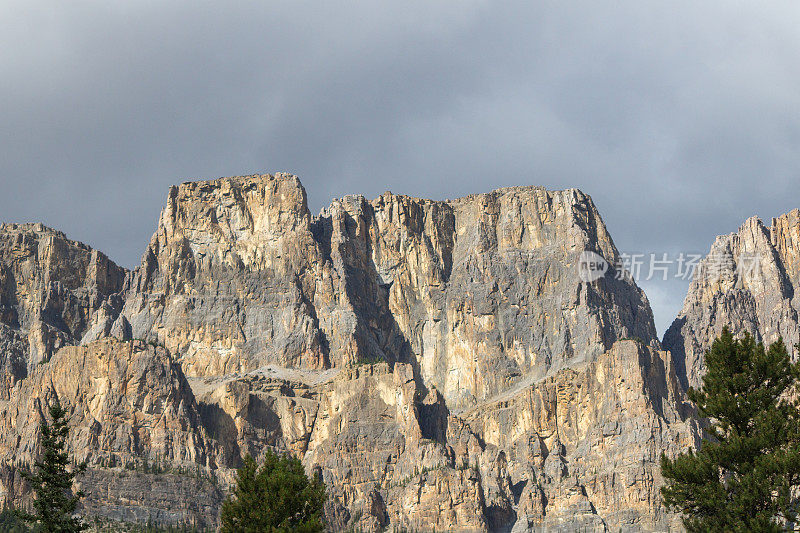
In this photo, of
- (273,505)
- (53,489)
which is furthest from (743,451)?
(53,489)

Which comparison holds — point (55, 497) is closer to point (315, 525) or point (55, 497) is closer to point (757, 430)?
point (315, 525)

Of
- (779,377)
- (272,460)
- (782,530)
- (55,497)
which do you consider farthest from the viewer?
(55,497)

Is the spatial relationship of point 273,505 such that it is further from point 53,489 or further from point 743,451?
point 743,451

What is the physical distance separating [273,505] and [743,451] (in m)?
34.6

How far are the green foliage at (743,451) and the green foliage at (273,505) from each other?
86.6 ft

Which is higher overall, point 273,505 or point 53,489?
point 53,489

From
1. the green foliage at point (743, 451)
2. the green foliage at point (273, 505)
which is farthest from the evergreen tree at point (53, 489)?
the green foliage at point (743, 451)

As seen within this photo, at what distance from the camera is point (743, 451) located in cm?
8688

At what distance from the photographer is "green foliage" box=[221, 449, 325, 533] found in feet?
308

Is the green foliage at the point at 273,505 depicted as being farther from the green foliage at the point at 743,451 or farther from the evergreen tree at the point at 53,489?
the green foliage at the point at 743,451

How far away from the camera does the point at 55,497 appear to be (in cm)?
10862

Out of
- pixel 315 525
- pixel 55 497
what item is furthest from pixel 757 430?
pixel 55 497

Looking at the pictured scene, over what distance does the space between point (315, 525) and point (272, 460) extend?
31.1 ft

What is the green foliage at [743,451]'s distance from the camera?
85.3m
